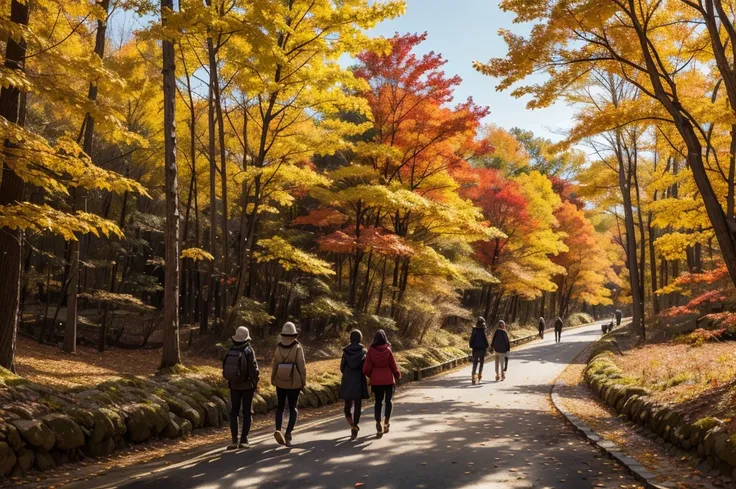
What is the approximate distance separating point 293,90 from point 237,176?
272 centimetres

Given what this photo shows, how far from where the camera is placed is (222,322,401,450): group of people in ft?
24.7

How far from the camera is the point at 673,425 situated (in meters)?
7.46

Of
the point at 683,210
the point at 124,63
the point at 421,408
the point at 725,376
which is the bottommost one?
the point at 421,408

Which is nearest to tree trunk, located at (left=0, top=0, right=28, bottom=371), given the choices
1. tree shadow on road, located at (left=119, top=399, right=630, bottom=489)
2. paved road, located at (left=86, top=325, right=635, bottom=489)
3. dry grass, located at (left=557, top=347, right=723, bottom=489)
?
paved road, located at (left=86, top=325, right=635, bottom=489)

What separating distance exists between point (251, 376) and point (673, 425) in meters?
5.60

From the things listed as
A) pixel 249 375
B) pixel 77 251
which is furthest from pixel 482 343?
pixel 77 251

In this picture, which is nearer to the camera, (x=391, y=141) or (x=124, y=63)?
(x=124, y=63)

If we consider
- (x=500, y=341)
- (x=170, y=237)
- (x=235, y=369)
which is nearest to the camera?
(x=235, y=369)

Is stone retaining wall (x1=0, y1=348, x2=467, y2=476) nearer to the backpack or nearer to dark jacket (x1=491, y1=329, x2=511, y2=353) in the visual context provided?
the backpack

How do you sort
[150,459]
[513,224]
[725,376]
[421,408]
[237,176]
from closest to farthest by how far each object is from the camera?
1. [150,459]
2. [725,376]
3. [421,408]
4. [237,176]
5. [513,224]

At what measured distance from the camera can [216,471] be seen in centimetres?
614

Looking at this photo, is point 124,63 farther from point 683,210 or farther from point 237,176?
point 683,210

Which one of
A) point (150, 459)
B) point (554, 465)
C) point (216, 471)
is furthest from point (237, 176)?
point (554, 465)

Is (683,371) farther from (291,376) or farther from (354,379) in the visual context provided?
(291,376)
